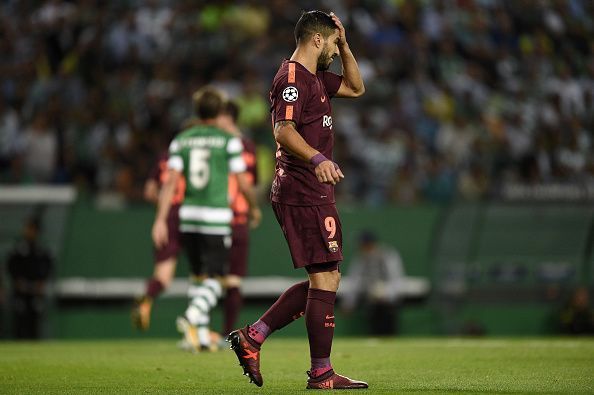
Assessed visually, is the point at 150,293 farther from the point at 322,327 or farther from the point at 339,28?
the point at 339,28

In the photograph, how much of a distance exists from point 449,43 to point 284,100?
1357 cm

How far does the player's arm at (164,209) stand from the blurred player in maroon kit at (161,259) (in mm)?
104

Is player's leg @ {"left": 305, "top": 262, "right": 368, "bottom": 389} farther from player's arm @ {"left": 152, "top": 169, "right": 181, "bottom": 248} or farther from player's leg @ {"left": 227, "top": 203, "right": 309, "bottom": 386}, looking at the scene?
player's arm @ {"left": 152, "top": 169, "right": 181, "bottom": 248}

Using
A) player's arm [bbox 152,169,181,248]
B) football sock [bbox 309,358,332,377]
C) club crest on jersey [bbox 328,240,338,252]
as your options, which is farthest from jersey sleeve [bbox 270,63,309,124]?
player's arm [bbox 152,169,181,248]

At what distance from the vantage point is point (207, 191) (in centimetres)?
1097

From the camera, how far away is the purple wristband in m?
6.61

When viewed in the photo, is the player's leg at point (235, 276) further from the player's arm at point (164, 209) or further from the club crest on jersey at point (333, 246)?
the club crest on jersey at point (333, 246)

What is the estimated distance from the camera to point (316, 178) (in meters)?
7.02

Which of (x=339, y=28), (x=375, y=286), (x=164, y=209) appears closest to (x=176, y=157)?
(x=164, y=209)

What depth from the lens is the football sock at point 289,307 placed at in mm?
7297

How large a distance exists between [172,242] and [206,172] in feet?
5.31

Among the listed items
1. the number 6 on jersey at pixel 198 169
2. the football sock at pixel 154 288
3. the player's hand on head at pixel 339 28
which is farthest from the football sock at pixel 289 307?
the football sock at pixel 154 288

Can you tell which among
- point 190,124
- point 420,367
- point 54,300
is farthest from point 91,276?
point 420,367

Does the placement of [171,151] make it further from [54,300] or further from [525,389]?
[54,300]
